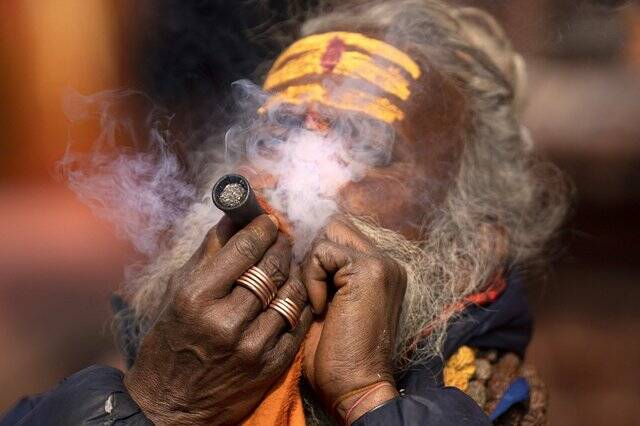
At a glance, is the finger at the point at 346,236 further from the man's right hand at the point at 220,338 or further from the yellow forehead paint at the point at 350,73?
the yellow forehead paint at the point at 350,73

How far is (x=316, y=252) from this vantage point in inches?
82.7

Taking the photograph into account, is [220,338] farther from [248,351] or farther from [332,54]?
[332,54]

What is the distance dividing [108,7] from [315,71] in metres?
4.07

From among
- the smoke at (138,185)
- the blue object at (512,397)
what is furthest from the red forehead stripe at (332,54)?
the blue object at (512,397)

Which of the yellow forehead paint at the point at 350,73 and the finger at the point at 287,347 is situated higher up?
the yellow forehead paint at the point at 350,73

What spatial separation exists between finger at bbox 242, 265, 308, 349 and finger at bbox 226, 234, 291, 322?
0.02m

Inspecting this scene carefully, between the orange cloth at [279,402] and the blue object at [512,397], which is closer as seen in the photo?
the orange cloth at [279,402]

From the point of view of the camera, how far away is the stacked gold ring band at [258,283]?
1967 millimetres

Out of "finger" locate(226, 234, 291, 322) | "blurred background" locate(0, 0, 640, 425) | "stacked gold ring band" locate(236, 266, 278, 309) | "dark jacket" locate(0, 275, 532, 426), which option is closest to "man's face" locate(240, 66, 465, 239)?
"finger" locate(226, 234, 291, 322)

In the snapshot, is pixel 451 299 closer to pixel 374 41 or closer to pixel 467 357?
pixel 467 357

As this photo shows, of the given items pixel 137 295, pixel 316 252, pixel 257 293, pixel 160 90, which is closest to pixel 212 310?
pixel 257 293

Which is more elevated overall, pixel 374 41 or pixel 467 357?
pixel 374 41

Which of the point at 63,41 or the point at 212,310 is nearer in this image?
the point at 212,310

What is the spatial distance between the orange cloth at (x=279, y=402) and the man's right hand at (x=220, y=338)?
0.08 ft
